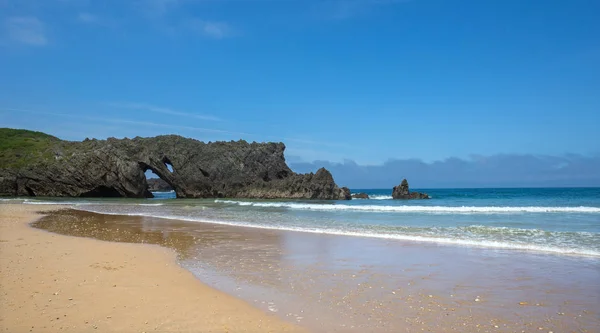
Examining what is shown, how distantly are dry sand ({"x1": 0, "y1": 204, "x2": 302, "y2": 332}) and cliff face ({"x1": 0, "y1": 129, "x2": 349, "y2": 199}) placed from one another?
50.5 meters

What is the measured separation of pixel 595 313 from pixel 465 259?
4241mm

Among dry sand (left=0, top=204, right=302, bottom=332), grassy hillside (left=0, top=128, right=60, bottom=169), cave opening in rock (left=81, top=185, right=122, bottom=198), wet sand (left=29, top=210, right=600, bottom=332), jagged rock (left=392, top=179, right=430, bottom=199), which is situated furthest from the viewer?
jagged rock (left=392, top=179, right=430, bottom=199)

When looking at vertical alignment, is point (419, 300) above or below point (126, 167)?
below

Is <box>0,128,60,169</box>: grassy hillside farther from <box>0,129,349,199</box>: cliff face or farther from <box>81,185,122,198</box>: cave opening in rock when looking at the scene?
<box>81,185,122,198</box>: cave opening in rock

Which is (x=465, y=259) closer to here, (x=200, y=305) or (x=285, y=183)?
(x=200, y=305)

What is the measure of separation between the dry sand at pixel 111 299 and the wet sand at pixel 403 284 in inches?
19.1

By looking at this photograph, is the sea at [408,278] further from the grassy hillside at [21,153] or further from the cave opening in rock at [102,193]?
the grassy hillside at [21,153]

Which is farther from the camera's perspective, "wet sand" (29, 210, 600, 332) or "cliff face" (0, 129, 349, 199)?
"cliff face" (0, 129, 349, 199)

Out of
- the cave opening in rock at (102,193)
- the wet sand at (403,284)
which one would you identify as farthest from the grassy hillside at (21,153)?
the wet sand at (403,284)

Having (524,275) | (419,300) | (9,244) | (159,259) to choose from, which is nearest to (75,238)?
(9,244)

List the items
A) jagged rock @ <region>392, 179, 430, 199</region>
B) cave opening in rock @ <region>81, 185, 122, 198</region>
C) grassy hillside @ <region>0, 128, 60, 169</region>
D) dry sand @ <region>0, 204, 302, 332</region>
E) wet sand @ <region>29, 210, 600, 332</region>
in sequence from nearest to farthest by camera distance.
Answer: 1. dry sand @ <region>0, 204, 302, 332</region>
2. wet sand @ <region>29, 210, 600, 332</region>
3. grassy hillside @ <region>0, 128, 60, 169</region>
4. cave opening in rock @ <region>81, 185, 122, 198</region>
5. jagged rock @ <region>392, 179, 430, 199</region>

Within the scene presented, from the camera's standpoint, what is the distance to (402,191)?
67562 mm

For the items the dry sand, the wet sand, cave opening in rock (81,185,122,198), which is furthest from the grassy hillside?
the dry sand

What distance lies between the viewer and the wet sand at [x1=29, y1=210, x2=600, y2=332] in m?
5.32
